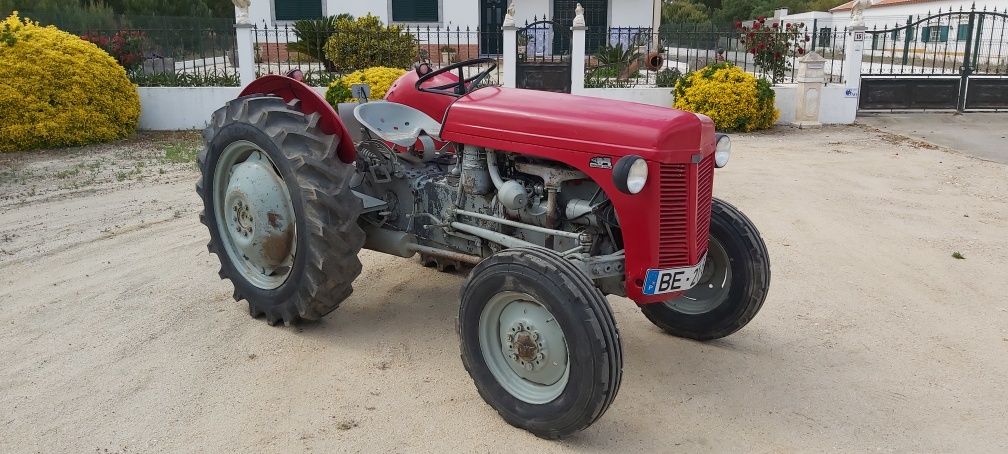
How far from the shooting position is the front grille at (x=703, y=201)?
342 centimetres

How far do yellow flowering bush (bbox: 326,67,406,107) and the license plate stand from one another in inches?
329

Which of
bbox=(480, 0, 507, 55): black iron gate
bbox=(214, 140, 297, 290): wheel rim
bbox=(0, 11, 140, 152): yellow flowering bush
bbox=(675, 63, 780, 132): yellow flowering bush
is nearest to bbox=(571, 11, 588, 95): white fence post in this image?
bbox=(675, 63, 780, 132): yellow flowering bush

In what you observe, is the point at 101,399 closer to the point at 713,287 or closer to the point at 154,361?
the point at 154,361

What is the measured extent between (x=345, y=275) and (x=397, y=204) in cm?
53

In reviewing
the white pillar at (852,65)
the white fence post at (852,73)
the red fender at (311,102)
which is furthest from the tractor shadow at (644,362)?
the white fence post at (852,73)

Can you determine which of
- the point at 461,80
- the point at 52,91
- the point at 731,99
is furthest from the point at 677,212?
the point at 52,91

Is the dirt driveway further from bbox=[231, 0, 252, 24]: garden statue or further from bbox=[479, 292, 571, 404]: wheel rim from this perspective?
bbox=[231, 0, 252, 24]: garden statue

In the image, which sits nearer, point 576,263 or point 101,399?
point 576,263

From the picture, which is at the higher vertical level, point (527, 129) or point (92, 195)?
point (527, 129)

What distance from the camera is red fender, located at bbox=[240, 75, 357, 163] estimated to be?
4.06 meters

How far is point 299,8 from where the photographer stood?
2073cm

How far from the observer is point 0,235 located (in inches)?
237

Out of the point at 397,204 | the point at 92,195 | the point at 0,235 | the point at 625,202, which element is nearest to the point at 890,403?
the point at 625,202

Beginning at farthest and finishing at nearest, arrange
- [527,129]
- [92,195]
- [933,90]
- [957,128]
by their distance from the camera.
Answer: [933,90]
[957,128]
[92,195]
[527,129]
